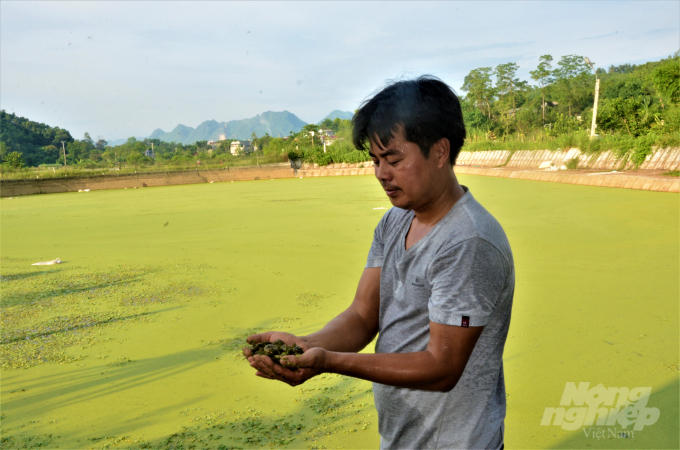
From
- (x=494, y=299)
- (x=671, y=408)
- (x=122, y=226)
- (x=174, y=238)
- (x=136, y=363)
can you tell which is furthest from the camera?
(x=122, y=226)

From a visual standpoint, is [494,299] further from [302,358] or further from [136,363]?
[136,363]

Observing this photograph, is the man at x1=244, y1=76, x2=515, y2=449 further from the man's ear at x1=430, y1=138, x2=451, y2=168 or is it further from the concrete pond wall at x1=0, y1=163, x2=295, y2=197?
the concrete pond wall at x1=0, y1=163, x2=295, y2=197

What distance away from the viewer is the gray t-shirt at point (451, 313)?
32.6 inches

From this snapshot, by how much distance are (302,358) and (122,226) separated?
8.19 m

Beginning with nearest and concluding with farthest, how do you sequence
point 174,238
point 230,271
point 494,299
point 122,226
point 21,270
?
1. point 494,299
2. point 230,271
3. point 21,270
4. point 174,238
5. point 122,226

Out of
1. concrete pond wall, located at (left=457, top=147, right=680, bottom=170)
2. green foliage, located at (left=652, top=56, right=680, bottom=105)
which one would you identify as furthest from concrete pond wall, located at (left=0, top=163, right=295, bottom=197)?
green foliage, located at (left=652, top=56, right=680, bottom=105)

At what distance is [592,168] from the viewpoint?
12.5 metres

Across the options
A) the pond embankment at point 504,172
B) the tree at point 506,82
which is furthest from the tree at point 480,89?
the pond embankment at point 504,172

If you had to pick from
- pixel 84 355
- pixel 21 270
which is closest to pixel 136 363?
pixel 84 355

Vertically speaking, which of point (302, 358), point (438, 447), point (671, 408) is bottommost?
point (671, 408)

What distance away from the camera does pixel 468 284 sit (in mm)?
821

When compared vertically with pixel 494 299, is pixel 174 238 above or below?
below

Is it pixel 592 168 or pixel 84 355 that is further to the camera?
pixel 592 168

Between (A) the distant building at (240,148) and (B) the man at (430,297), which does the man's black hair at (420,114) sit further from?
(A) the distant building at (240,148)
